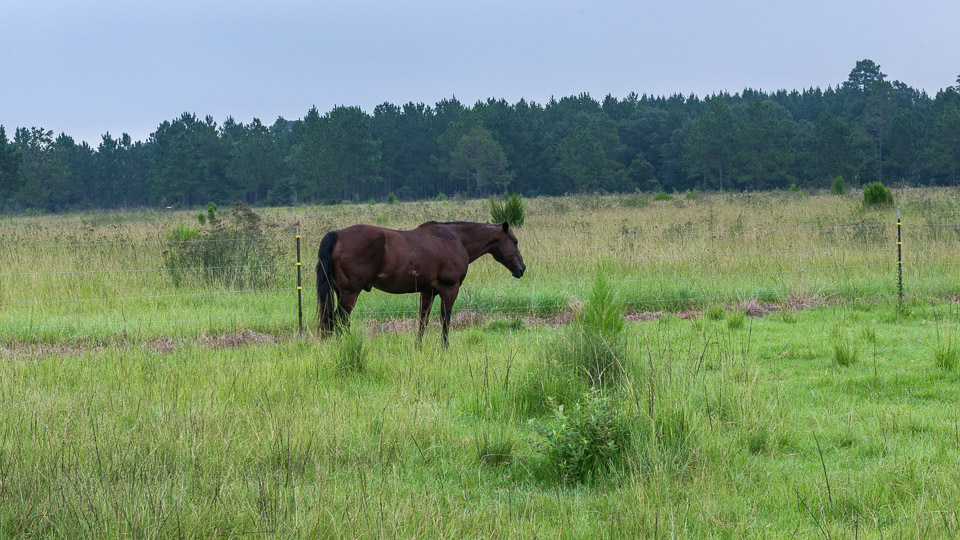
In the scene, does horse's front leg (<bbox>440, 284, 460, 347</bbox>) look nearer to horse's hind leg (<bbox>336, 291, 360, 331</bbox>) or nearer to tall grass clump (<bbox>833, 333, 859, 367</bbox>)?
horse's hind leg (<bbox>336, 291, 360, 331</bbox>)

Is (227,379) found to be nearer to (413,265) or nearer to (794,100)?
(413,265)

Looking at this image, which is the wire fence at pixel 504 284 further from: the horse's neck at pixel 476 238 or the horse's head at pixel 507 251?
the horse's neck at pixel 476 238

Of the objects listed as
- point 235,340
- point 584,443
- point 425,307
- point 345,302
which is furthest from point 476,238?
point 584,443

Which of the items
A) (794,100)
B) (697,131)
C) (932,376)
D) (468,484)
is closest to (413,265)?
(468,484)

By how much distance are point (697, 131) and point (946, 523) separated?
77969 millimetres

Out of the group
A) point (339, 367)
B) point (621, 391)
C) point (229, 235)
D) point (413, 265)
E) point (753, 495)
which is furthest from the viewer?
point (229, 235)

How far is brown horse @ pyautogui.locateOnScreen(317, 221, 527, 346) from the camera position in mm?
8688

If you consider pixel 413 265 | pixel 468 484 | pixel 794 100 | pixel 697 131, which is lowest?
pixel 468 484

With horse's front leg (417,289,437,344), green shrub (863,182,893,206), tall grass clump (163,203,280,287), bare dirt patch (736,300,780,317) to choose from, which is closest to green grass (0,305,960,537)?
horse's front leg (417,289,437,344)

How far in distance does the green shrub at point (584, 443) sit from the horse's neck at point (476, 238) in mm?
4966

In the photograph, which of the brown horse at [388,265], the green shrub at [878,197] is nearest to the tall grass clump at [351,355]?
the brown horse at [388,265]

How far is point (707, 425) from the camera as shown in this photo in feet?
16.1

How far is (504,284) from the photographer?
12.5 meters

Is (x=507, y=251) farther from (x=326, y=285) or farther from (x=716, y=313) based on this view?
(x=716, y=313)
